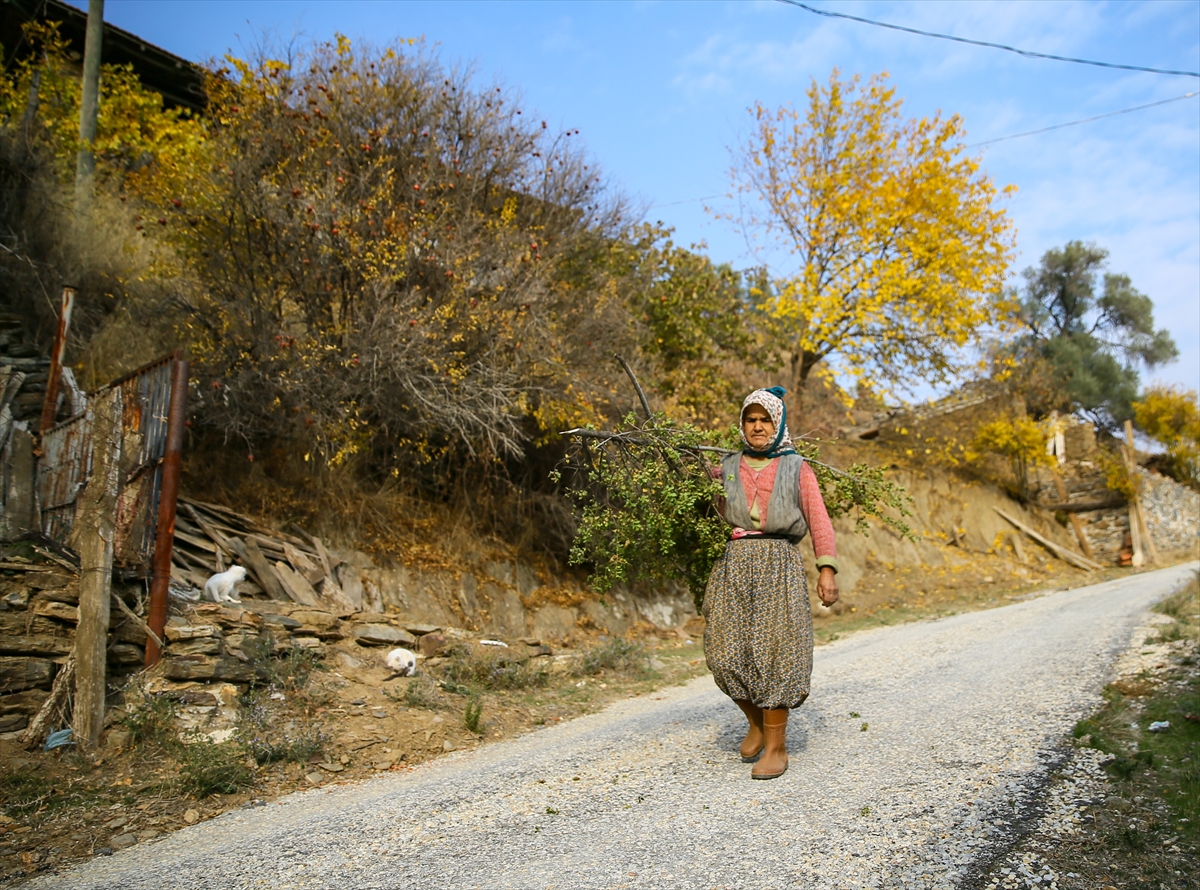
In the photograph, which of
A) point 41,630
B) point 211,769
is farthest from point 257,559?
point 211,769

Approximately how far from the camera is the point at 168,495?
18.8 ft

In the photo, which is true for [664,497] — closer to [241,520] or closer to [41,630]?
[41,630]

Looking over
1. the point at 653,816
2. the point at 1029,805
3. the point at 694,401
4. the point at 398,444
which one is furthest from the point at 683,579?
the point at 694,401

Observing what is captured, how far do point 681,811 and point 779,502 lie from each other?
1684 mm

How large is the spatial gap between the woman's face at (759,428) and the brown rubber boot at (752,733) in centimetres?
146

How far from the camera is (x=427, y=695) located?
693cm

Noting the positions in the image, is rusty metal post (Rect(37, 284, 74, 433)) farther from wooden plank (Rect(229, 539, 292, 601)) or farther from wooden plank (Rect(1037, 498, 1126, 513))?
wooden plank (Rect(1037, 498, 1126, 513))

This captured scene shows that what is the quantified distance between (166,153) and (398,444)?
5990mm

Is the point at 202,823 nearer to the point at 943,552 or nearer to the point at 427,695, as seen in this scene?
the point at 427,695

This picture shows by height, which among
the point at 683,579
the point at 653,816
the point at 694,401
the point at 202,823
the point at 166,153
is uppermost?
the point at 166,153

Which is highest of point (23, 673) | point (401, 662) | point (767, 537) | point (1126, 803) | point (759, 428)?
Answer: point (759, 428)

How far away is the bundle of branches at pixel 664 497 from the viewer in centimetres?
494

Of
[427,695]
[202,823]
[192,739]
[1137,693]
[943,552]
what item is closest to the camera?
[202,823]

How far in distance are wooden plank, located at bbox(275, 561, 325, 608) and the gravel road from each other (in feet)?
10.2
